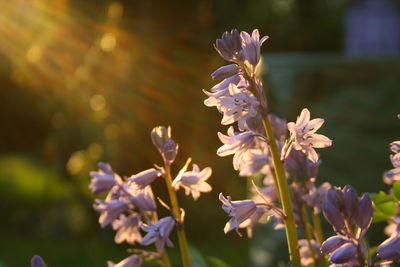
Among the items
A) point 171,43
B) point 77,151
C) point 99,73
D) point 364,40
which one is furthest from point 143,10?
point 364,40

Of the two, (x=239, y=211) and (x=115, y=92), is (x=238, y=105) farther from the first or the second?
(x=115, y=92)

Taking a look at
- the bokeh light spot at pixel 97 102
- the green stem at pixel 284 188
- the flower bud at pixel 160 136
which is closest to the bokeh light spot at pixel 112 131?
the bokeh light spot at pixel 97 102

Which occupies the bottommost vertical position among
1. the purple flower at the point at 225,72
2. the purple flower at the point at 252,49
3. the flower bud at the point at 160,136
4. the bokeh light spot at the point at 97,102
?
the flower bud at the point at 160,136

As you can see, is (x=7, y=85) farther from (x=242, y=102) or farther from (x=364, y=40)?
(x=242, y=102)

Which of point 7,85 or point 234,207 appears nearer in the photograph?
point 234,207

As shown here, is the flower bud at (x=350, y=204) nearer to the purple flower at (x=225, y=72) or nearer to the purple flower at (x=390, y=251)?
the purple flower at (x=390, y=251)

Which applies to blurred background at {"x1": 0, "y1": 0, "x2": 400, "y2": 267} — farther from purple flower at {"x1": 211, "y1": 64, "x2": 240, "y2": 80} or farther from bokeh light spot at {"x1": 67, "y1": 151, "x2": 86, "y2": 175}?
purple flower at {"x1": 211, "y1": 64, "x2": 240, "y2": 80}
